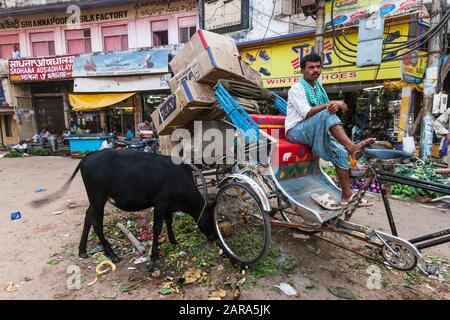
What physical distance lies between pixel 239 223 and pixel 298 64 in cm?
901

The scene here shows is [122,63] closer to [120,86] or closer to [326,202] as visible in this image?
[120,86]

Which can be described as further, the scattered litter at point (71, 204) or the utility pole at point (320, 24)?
the utility pole at point (320, 24)

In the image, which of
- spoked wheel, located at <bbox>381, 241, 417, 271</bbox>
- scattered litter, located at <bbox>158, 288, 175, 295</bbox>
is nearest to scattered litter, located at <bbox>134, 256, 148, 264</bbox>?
scattered litter, located at <bbox>158, 288, 175, 295</bbox>

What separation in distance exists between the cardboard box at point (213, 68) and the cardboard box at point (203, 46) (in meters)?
0.06

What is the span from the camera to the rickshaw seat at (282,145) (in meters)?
3.30

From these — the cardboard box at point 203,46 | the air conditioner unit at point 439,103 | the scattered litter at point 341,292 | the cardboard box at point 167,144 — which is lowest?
the scattered litter at point 341,292

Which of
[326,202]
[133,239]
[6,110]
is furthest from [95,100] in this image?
[326,202]

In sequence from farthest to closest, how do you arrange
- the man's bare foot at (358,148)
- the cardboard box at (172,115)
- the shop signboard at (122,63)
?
1. the shop signboard at (122,63)
2. the cardboard box at (172,115)
3. the man's bare foot at (358,148)

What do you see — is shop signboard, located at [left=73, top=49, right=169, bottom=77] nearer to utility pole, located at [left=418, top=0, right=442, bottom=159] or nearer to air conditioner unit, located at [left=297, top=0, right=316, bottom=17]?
air conditioner unit, located at [left=297, top=0, right=316, bottom=17]

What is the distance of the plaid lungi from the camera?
3061 mm

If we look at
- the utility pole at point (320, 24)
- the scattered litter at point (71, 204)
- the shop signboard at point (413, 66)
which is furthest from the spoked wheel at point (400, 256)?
the shop signboard at point (413, 66)

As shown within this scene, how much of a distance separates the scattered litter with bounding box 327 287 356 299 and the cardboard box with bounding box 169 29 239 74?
3149mm

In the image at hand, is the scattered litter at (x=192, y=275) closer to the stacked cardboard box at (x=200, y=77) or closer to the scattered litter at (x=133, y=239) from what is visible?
the scattered litter at (x=133, y=239)

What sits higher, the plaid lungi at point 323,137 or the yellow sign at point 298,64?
the yellow sign at point 298,64
